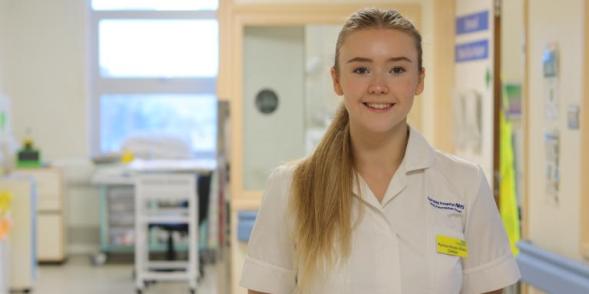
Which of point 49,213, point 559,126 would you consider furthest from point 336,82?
point 49,213

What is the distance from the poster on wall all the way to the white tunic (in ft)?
8.76

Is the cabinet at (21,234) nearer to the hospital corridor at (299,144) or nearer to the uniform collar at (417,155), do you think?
the hospital corridor at (299,144)

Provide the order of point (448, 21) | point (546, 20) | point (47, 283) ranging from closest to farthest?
point (546, 20)
point (448, 21)
point (47, 283)

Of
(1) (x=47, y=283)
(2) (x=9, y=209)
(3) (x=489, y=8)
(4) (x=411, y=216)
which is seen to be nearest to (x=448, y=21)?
(3) (x=489, y=8)

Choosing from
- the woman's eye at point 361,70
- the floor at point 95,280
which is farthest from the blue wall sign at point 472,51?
the floor at point 95,280

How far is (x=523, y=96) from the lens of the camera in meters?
3.87

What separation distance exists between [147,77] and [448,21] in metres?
5.68

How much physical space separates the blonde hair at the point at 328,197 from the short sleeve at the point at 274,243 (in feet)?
0.08

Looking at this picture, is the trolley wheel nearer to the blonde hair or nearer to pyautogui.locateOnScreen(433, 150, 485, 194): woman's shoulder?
the blonde hair

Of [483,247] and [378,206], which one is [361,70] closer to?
[378,206]

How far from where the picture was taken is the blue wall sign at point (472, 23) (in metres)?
4.43

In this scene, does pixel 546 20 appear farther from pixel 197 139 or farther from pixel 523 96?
pixel 197 139

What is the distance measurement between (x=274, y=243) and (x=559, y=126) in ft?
6.55

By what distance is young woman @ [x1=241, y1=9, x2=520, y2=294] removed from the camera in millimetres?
1759
